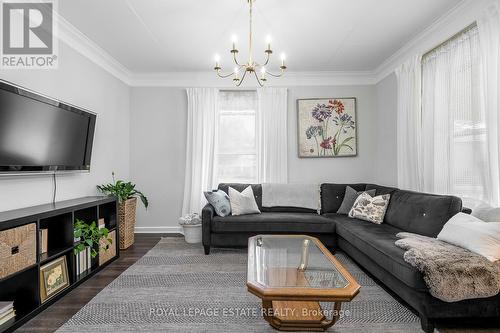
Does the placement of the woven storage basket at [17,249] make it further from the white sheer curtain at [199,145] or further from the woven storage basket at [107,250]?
the white sheer curtain at [199,145]

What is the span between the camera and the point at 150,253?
3.76 metres

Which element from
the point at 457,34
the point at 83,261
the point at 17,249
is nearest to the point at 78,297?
the point at 83,261

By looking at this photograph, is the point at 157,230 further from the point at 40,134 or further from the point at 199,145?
the point at 40,134

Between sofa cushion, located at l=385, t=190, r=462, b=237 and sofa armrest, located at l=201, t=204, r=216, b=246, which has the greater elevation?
sofa cushion, located at l=385, t=190, r=462, b=237

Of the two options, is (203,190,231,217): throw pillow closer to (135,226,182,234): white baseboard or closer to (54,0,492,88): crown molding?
(135,226,182,234): white baseboard

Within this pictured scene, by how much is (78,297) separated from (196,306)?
106 centimetres

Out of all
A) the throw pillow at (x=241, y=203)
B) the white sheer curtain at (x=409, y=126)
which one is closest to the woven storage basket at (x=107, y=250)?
the throw pillow at (x=241, y=203)

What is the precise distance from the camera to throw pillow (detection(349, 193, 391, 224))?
3500mm

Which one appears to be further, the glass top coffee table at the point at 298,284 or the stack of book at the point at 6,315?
the stack of book at the point at 6,315

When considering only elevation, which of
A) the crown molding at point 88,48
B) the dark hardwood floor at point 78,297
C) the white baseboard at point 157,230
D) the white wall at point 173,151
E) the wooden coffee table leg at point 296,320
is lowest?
the dark hardwood floor at point 78,297

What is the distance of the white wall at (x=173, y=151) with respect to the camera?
4.82m

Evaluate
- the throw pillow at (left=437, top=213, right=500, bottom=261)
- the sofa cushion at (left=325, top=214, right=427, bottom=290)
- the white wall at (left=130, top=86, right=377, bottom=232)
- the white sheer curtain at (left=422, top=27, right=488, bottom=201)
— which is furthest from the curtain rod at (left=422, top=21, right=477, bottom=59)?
the sofa cushion at (left=325, top=214, right=427, bottom=290)

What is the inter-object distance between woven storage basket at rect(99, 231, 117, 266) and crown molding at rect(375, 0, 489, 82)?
4244mm

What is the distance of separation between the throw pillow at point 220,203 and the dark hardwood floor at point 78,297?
1.07 metres
